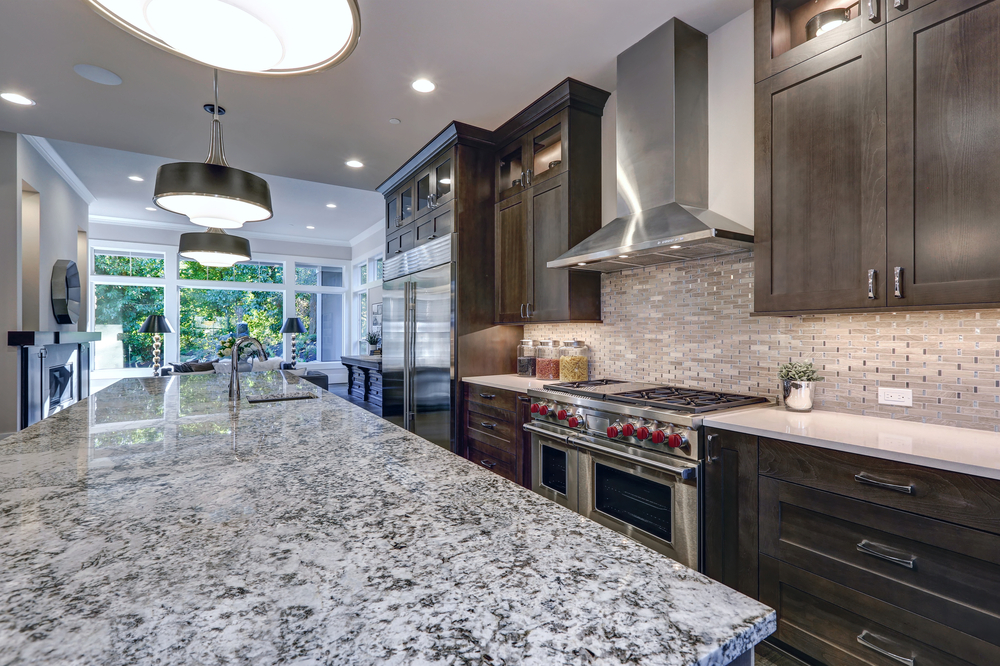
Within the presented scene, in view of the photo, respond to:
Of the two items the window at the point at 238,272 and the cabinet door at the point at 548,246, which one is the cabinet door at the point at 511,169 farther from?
the window at the point at 238,272

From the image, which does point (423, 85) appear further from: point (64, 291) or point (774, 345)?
point (64, 291)

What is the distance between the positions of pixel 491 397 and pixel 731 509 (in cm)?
168

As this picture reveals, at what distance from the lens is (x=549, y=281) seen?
3.14 metres

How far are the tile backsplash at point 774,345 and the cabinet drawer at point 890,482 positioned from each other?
0.58 meters

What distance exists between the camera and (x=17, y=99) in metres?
3.08

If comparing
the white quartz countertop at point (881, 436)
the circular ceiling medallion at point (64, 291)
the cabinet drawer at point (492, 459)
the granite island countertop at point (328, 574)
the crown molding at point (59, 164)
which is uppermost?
the crown molding at point (59, 164)

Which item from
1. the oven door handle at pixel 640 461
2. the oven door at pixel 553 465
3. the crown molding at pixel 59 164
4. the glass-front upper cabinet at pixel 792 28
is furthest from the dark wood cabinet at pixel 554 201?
the crown molding at pixel 59 164

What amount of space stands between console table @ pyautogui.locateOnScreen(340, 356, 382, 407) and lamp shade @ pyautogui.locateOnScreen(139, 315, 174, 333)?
8.64ft

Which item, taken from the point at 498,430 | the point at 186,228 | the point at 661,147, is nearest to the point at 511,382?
the point at 498,430

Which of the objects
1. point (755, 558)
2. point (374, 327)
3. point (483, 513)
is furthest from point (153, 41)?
point (374, 327)

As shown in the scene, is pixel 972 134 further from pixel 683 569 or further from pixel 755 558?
pixel 683 569

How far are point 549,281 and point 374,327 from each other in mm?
5691

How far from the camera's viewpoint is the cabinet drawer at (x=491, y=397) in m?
2.96

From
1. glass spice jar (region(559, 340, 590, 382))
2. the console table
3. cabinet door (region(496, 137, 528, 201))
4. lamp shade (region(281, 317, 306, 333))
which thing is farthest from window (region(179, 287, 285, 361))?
glass spice jar (region(559, 340, 590, 382))
